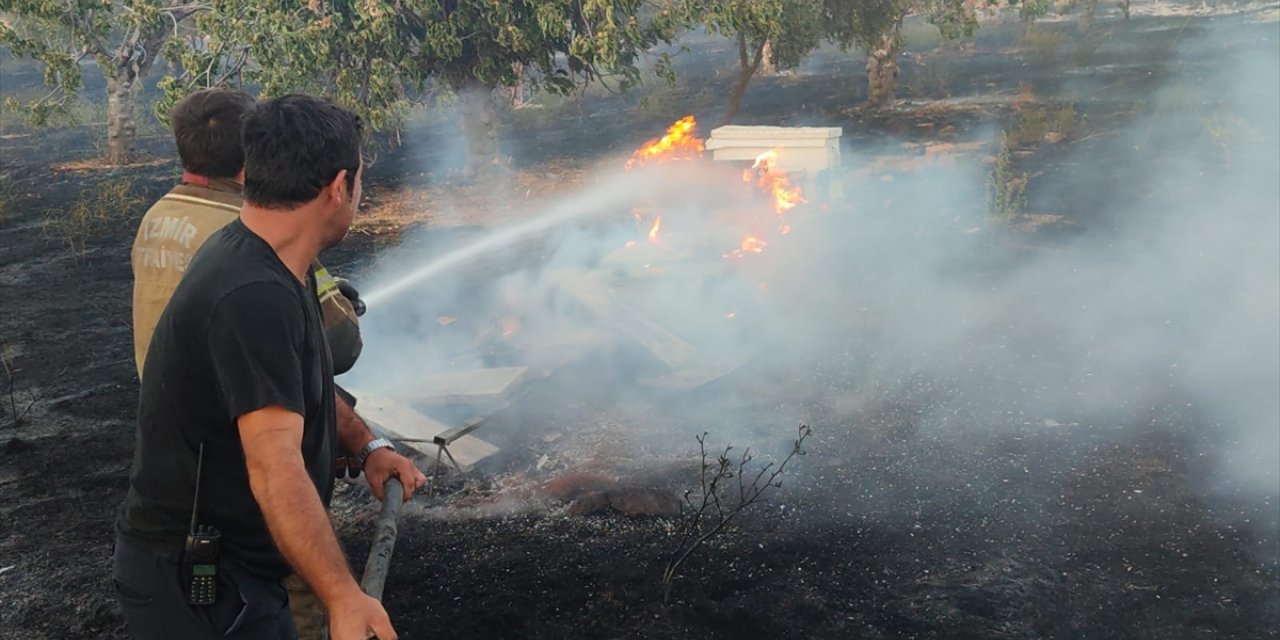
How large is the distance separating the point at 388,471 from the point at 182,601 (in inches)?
24.2

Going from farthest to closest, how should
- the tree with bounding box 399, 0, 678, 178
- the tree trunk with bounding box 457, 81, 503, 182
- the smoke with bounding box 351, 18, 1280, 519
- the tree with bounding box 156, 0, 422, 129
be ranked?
the tree trunk with bounding box 457, 81, 503, 182 < the tree with bounding box 399, 0, 678, 178 < the tree with bounding box 156, 0, 422, 129 < the smoke with bounding box 351, 18, 1280, 519

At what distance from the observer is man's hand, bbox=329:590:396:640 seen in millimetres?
1955

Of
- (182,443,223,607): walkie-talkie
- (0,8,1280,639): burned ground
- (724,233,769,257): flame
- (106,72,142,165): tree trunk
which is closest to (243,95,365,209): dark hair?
(182,443,223,607): walkie-talkie

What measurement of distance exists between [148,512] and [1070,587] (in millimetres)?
3614

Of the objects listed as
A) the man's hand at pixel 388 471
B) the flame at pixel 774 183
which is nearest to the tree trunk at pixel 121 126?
the flame at pixel 774 183

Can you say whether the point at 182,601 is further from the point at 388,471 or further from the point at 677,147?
the point at 677,147

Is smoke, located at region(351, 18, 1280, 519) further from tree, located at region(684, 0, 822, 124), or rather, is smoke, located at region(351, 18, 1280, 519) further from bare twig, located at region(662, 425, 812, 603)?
tree, located at region(684, 0, 822, 124)

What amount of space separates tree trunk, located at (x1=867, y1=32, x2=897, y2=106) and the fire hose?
622 inches

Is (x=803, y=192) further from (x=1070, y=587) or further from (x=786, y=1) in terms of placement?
(x=1070, y=587)

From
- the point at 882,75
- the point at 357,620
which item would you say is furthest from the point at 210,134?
the point at 882,75

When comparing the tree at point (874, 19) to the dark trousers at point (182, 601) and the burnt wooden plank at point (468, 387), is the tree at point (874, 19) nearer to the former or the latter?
the burnt wooden plank at point (468, 387)

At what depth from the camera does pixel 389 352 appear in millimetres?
7508

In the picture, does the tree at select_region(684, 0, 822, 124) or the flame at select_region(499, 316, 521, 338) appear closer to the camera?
the flame at select_region(499, 316, 521, 338)

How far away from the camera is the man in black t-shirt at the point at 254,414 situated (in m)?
2.03
